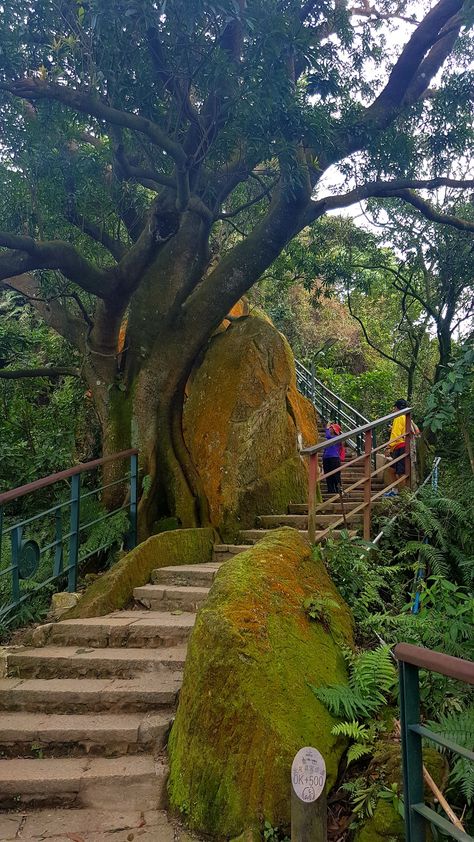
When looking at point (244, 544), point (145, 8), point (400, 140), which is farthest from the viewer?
point (400, 140)

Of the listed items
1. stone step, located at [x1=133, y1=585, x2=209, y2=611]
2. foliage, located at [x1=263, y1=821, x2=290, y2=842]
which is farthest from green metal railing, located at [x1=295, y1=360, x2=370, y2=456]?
foliage, located at [x1=263, y1=821, x2=290, y2=842]

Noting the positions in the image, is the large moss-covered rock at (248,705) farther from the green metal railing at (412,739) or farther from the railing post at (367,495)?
the railing post at (367,495)

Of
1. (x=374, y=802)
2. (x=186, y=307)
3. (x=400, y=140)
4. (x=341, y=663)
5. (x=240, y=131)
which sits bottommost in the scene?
(x=374, y=802)

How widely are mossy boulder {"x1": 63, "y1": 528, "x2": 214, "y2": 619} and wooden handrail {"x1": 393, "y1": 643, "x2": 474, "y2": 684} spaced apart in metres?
3.86

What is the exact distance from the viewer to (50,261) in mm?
6980

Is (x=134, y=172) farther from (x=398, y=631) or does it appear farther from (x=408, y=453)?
(x=398, y=631)

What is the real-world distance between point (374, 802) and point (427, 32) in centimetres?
824

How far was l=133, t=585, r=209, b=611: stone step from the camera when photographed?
5492mm

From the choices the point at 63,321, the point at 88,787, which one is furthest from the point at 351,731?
the point at 63,321

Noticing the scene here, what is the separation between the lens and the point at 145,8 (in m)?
5.02

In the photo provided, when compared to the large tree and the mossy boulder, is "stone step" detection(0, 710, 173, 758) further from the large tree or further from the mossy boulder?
the large tree

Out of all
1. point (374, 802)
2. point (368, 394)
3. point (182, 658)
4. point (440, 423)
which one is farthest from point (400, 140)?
point (368, 394)

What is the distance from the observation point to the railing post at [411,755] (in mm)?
2064

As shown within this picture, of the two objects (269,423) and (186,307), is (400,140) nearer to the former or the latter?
(186,307)
